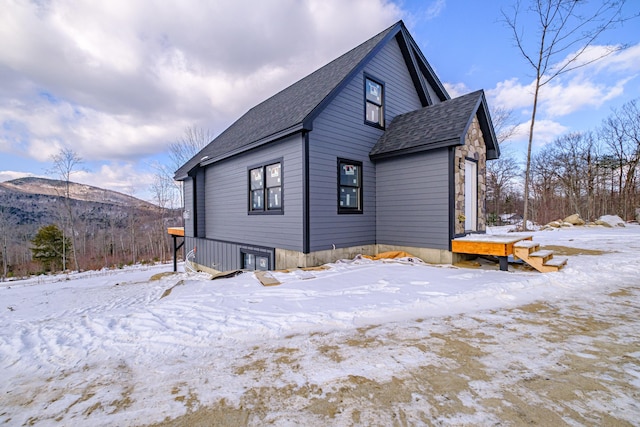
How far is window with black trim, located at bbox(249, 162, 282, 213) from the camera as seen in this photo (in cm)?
713

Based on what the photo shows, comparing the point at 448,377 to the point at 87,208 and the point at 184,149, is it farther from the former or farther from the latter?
the point at 87,208

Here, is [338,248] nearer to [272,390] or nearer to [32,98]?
[272,390]

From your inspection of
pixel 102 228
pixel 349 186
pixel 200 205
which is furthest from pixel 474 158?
pixel 102 228

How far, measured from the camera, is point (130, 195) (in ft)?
87.7

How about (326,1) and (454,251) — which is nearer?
(454,251)

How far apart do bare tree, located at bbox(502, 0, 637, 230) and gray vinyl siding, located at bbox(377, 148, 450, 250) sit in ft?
36.9

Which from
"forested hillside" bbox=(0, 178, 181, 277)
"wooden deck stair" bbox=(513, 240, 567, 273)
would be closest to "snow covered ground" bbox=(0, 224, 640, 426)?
"wooden deck stair" bbox=(513, 240, 567, 273)

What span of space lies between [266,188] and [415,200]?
13.4 feet

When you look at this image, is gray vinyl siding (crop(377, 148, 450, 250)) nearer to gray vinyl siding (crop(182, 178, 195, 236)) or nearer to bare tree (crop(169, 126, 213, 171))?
gray vinyl siding (crop(182, 178, 195, 236))

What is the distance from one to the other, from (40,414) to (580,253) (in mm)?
10585

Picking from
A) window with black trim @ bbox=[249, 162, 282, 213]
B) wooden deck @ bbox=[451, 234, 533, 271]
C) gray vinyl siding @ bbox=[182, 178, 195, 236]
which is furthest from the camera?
gray vinyl siding @ bbox=[182, 178, 195, 236]

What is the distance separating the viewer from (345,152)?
274 inches

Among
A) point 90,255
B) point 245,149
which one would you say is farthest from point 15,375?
point 90,255

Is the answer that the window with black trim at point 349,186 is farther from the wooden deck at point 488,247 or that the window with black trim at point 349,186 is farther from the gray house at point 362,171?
the wooden deck at point 488,247
